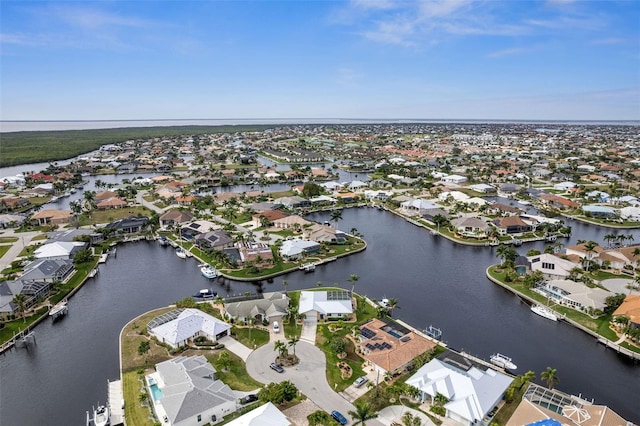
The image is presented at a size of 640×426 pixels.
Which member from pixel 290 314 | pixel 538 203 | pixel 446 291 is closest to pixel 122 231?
pixel 290 314

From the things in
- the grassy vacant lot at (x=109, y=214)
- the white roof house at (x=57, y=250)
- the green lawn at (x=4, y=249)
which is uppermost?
the white roof house at (x=57, y=250)

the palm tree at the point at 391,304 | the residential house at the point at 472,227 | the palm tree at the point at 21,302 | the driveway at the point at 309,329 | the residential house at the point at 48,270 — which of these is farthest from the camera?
the residential house at the point at 472,227

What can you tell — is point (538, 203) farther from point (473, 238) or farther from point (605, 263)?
point (605, 263)

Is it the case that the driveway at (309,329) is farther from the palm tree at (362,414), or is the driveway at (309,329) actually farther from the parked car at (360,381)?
the palm tree at (362,414)

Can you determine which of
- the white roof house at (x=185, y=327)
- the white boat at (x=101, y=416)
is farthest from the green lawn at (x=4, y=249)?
the white boat at (x=101, y=416)

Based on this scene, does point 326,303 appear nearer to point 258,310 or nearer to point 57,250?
point 258,310

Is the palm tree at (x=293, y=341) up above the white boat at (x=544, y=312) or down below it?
above
